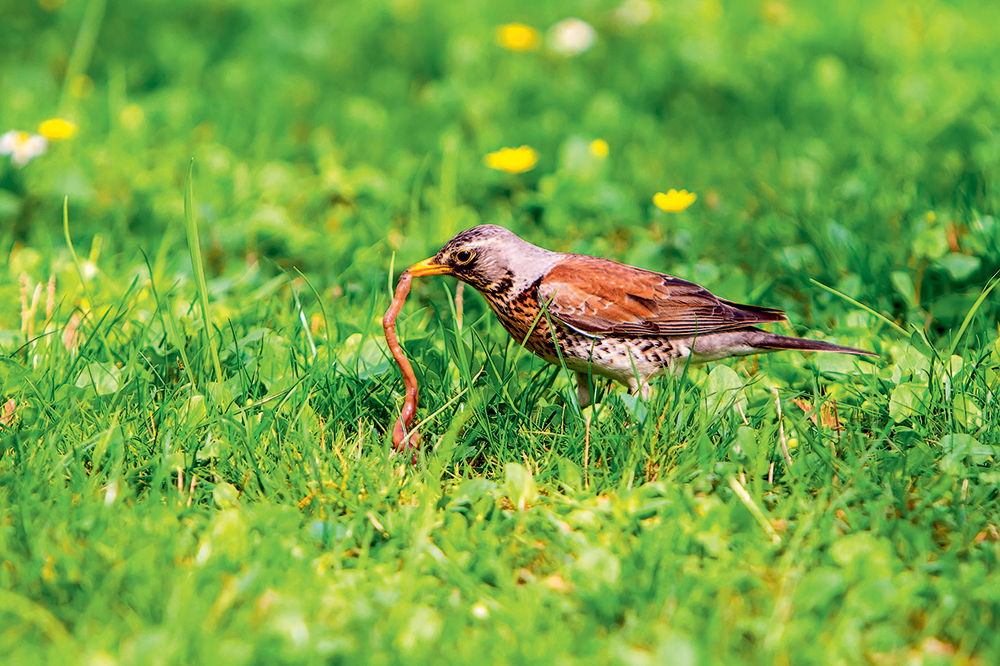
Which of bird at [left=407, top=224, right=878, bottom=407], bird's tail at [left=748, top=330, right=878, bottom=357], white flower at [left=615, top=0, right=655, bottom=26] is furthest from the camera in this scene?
white flower at [left=615, top=0, right=655, bottom=26]

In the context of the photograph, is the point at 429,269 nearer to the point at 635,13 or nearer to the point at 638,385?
the point at 638,385

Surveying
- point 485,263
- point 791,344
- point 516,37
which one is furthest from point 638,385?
point 516,37

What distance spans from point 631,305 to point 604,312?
5.5 inches

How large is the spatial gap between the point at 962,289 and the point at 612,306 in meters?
1.88

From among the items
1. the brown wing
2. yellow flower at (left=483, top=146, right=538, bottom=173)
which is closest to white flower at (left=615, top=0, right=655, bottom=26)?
yellow flower at (left=483, top=146, right=538, bottom=173)

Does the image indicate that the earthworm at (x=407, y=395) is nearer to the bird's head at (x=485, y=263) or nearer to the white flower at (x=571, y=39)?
the bird's head at (x=485, y=263)

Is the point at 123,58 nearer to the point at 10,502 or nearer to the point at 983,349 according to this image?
the point at 10,502

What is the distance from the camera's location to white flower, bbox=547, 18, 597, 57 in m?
7.40

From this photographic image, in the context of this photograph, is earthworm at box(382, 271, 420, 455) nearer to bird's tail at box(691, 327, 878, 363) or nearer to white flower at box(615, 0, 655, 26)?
bird's tail at box(691, 327, 878, 363)

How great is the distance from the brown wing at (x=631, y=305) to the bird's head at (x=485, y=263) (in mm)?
95

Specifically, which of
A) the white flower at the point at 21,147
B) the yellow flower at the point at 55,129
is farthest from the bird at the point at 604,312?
the yellow flower at the point at 55,129

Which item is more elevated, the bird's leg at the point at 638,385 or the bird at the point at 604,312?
the bird at the point at 604,312

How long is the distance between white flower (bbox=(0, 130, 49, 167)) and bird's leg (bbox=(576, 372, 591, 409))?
334 centimetres

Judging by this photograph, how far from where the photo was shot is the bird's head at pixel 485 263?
3902mm
